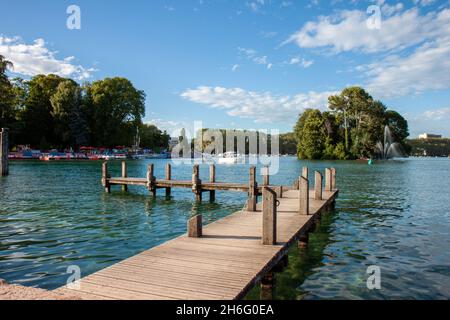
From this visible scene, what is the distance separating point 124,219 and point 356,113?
96.6m

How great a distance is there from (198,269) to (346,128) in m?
102

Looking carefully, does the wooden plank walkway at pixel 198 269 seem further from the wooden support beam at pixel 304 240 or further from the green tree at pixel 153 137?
the green tree at pixel 153 137

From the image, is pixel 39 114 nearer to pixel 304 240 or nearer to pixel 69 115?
pixel 69 115

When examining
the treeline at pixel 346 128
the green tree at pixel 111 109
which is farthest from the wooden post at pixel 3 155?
the treeline at pixel 346 128

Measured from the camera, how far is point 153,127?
516 ft

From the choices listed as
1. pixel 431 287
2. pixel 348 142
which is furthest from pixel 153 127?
pixel 431 287

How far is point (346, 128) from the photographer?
102 metres

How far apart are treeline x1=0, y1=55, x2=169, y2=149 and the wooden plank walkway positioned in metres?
75.7

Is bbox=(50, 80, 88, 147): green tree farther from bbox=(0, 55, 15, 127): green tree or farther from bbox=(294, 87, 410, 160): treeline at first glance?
bbox=(294, 87, 410, 160): treeline

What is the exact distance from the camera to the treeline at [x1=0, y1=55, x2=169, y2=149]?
82.9 meters

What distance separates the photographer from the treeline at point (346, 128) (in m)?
100

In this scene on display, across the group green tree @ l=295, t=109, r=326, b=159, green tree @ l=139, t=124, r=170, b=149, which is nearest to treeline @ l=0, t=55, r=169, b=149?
green tree @ l=139, t=124, r=170, b=149
